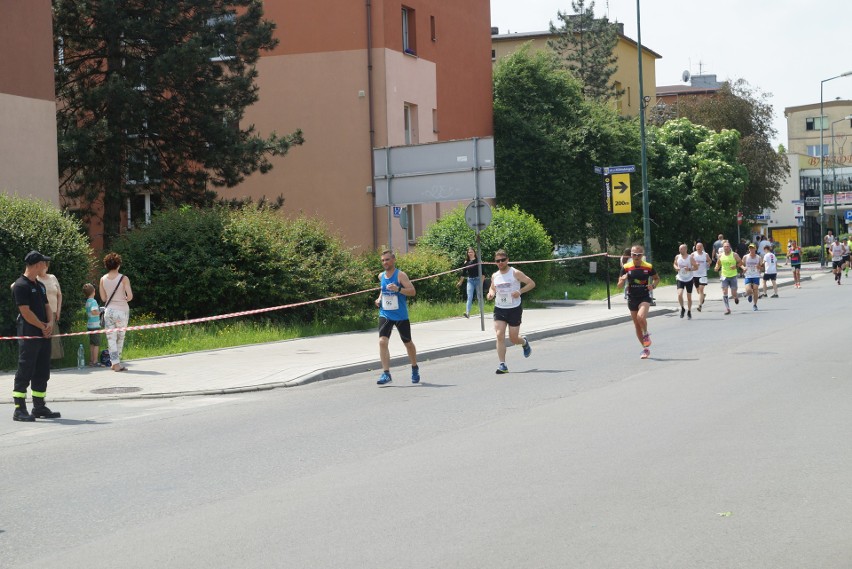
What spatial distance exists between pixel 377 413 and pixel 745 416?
3657 millimetres

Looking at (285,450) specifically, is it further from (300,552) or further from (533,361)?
(533,361)

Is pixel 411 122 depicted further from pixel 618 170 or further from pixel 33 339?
pixel 33 339

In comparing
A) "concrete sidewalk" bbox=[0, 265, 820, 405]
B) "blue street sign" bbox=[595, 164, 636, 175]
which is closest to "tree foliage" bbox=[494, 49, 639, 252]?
"blue street sign" bbox=[595, 164, 636, 175]

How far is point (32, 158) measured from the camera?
2269 centimetres

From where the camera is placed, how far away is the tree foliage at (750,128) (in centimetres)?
5869

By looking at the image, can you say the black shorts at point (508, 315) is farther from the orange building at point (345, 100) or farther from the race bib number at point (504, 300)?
the orange building at point (345, 100)

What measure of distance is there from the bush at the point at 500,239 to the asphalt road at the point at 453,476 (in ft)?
50.2

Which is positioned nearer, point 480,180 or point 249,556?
point 249,556

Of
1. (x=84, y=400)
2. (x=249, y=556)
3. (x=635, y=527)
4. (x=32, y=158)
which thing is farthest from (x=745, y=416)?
(x=32, y=158)

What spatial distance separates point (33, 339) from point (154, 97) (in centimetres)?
1823

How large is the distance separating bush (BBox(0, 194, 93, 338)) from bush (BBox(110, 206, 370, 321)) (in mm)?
3065

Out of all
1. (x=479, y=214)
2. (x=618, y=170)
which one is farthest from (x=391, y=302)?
(x=618, y=170)

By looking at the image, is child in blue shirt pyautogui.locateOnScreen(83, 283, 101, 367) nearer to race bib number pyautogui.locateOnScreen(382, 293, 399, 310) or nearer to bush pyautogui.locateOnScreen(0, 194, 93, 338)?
bush pyautogui.locateOnScreen(0, 194, 93, 338)

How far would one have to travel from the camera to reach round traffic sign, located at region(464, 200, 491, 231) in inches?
838
